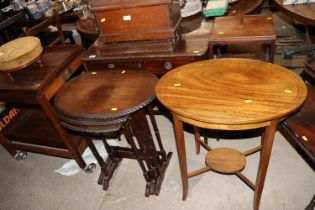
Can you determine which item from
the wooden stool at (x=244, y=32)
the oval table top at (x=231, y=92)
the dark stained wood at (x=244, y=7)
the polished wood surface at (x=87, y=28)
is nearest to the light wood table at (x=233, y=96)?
the oval table top at (x=231, y=92)

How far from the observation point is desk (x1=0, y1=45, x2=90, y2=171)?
1893mm

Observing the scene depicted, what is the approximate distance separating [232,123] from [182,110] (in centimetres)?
26

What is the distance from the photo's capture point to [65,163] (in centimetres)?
253

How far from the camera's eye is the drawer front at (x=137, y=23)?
1818mm

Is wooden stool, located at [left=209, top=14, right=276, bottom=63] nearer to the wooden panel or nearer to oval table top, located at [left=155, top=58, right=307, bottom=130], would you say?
oval table top, located at [left=155, top=58, right=307, bottom=130]

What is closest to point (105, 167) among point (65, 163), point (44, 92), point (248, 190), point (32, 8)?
point (65, 163)

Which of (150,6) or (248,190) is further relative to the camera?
(248,190)

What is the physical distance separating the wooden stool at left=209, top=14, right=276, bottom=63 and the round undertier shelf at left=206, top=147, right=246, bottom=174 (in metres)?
0.71

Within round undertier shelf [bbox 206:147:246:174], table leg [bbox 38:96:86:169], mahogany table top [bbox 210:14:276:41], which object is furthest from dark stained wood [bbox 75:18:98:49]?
round undertier shelf [bbox 206:147:246:174]

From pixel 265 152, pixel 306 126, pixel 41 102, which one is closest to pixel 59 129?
pixel 41 102

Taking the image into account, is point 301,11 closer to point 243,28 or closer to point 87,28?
point 243,28

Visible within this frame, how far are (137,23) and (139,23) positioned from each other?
0.05 ft

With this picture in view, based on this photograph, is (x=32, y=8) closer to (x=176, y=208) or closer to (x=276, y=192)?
(x=176, y=208)

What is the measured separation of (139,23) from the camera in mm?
1886
